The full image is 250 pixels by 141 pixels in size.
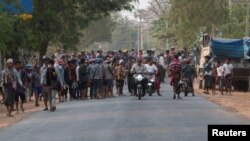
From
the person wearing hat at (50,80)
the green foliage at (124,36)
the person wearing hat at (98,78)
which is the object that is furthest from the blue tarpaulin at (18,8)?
the green foliage at (124,36)

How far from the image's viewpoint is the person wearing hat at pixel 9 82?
952 inches

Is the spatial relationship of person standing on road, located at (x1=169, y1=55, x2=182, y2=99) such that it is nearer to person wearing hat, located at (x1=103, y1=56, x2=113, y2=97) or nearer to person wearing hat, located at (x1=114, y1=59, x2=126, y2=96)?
person wearing hat, located at (x1=103, y1=56, x2=113, y2=97)

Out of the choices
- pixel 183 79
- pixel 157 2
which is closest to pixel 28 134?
pixel 183 79

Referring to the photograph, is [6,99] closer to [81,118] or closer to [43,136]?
[81,118]

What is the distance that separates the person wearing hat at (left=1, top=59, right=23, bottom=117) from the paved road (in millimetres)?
1077

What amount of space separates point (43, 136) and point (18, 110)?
10.2 m

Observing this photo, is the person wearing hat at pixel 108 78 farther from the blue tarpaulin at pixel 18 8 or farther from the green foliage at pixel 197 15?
the green foliage at pixel 197 15

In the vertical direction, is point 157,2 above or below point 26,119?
above

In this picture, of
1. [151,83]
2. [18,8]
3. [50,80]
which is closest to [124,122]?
[50,80]

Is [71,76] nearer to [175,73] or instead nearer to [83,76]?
[83,76]

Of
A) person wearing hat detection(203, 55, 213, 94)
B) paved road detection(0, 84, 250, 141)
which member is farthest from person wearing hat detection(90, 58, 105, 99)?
person wearing hat detection(203, 55, 213, 94)

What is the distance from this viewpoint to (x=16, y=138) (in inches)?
670

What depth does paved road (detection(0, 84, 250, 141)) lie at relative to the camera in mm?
16219

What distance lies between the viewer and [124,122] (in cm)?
1900
